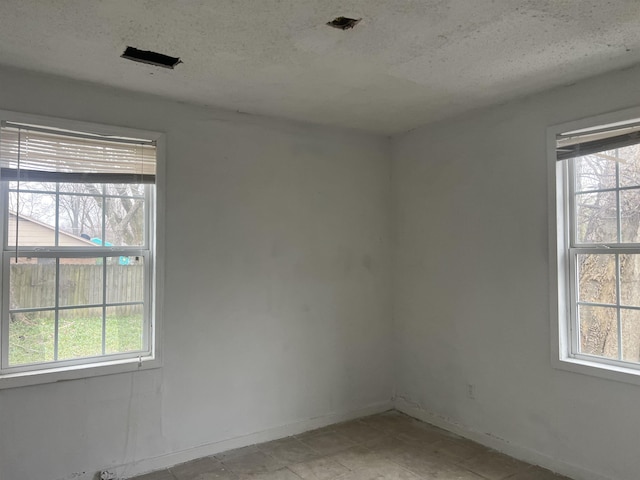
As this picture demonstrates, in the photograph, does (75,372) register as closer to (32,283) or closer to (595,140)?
(32,283)

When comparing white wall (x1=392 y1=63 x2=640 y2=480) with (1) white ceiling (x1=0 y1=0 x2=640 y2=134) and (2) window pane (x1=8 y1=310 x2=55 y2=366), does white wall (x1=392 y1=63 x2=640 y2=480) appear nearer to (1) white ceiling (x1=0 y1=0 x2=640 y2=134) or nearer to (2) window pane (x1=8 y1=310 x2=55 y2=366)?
(1) white ceiling (x1=0 y1=0 x2=640 y2=134)

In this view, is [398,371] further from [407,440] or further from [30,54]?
[30,54]

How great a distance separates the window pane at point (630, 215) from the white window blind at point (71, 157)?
306cm

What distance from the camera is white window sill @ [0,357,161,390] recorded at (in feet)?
8.86

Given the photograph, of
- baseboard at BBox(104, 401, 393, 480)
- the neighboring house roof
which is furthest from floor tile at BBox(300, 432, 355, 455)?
the neighboring house roof

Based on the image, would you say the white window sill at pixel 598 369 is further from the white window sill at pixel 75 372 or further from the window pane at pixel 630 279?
the white window sill at pixel 75 372

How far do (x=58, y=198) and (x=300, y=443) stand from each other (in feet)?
8.06

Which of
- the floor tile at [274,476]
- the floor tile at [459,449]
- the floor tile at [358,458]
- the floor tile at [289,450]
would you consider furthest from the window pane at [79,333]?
the floor tile at [459,449]

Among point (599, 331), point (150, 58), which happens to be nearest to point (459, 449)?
point (599, 331)

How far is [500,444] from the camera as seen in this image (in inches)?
133

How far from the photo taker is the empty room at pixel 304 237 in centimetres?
243

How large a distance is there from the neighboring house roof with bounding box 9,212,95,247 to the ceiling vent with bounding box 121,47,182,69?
118 centimetres

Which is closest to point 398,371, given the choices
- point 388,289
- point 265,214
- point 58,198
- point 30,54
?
point 388,289

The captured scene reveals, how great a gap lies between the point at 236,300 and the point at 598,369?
2468 mm
